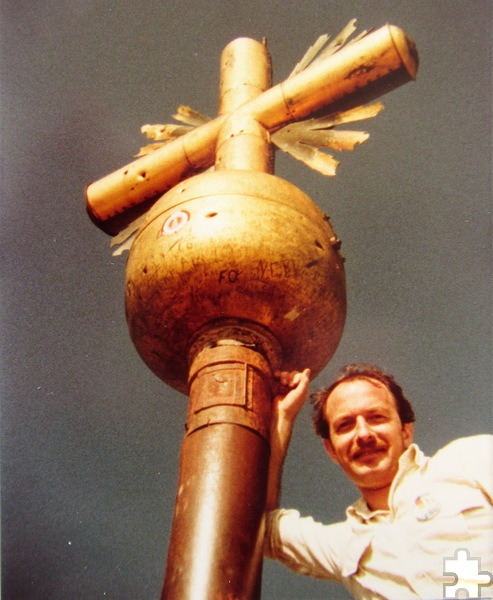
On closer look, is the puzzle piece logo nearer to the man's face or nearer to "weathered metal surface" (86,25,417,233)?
the man's face

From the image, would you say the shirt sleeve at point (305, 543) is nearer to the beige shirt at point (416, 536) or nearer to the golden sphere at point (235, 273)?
the beige shirt at point (416, 536)

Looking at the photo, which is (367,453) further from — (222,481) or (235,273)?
(235,273)

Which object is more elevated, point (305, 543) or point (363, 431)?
point (363, 431)

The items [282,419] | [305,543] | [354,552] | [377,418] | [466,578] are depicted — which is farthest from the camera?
[282,419]

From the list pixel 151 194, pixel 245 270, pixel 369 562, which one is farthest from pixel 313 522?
pixel 151 194

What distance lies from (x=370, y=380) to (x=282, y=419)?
1.81 feet

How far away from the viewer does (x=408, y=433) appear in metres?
3.63

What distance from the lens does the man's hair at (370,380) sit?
12.3 ft

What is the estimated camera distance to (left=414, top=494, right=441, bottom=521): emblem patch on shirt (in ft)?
9.53

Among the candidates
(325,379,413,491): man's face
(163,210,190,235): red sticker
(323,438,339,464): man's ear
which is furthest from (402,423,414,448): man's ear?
(163,210,190,235): red sticker

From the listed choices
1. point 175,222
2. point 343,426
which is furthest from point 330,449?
point 175,222

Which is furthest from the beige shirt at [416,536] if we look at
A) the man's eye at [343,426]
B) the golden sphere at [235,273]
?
the golden sphere at [235,273]

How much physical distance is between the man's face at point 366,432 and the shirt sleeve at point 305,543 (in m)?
0.29

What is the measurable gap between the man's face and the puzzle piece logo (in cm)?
66
